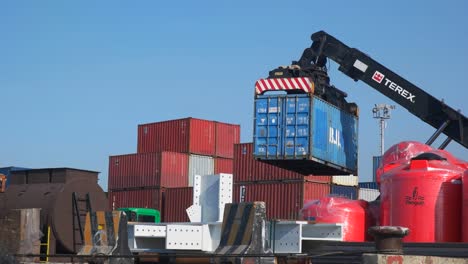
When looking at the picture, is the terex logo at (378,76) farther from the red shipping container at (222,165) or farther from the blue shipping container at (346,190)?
the red shipping container at (222,165)

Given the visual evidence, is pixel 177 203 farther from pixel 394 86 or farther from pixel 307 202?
pixel 307 202

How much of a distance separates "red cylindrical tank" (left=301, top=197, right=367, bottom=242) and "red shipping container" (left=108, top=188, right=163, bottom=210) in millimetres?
24515

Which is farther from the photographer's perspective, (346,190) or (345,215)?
(346,190)

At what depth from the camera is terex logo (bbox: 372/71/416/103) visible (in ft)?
53.1

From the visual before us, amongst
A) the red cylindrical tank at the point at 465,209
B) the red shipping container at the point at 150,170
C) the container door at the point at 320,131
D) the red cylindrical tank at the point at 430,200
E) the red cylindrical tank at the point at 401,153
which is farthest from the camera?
the red shipping container at the point at 150,170

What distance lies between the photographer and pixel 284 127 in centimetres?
1572

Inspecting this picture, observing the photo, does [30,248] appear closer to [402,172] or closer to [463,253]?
[402,172]

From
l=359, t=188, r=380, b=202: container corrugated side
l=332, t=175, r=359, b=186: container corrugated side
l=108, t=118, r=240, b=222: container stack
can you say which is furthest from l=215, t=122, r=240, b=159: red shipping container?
l=359, t=188, r=380, b=202: container corrugated side

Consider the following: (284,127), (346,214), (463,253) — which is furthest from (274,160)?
(463,253)

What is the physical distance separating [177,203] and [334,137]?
19.8 metres

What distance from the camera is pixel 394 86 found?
1631cm

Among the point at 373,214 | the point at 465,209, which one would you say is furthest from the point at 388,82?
the point at 465,209

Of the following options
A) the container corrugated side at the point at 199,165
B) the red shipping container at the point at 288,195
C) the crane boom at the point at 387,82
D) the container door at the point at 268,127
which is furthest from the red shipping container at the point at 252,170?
the container door at the point at 268,127

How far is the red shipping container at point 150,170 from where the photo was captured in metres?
36.5
